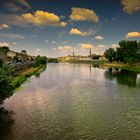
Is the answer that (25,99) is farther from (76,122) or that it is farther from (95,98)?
(76,122)

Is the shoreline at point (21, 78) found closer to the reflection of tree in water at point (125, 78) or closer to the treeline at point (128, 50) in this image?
the reflection of tree in water at point (125, 78)

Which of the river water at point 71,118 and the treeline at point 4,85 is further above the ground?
the treeline at point 4,85

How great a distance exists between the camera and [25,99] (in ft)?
136

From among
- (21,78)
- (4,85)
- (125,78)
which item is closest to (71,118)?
(4,85)

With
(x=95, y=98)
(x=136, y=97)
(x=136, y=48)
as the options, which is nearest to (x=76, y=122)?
(x=95, y=98)

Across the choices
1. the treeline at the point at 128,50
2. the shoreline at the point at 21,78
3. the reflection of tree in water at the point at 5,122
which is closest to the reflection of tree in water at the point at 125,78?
the shoreline at the point at 21,78

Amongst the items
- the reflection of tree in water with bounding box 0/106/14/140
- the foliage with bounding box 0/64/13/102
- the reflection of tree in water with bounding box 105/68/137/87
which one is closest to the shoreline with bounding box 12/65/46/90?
the reflection of tree in water with bounding box 0/106/14/140

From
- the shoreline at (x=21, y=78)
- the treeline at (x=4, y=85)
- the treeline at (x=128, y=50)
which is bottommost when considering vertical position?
the shoreline at (x=21, y=78)

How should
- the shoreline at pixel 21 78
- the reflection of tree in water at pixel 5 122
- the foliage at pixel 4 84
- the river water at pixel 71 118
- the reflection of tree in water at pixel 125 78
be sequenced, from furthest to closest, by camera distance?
the reflection of tree in water at pixel 125 78, the shoreline at pixel 21 78, the foliage at pixel 4 84, the reflection of tree in water at pixel 5 122, the river water at pixel 71 118

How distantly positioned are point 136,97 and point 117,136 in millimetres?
21504

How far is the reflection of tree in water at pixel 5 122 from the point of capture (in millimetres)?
24367

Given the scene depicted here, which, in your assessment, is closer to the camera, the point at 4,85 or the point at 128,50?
the point at 4,85

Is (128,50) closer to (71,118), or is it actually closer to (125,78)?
(125,78)

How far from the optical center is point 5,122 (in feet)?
90.7
